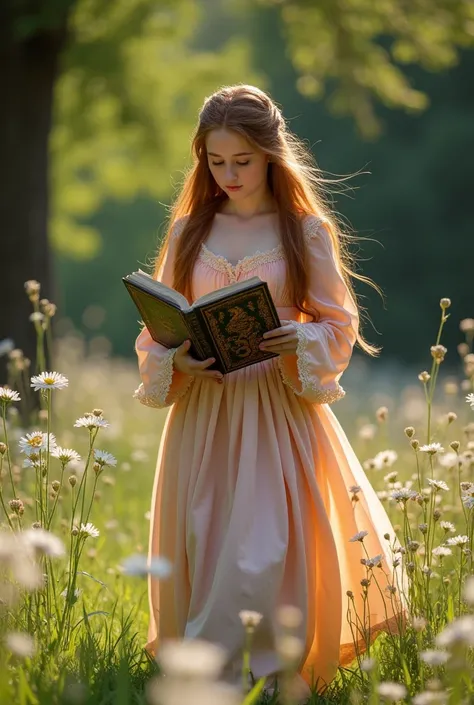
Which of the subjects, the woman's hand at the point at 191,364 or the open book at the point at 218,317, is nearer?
the open book at the point at 218,317

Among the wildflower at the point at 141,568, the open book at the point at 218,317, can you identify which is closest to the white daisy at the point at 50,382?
the open book at the point at 218,317

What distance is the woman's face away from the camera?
9.42 feet

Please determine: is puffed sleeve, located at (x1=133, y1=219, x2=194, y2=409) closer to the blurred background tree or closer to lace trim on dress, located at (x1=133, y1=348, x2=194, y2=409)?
lace trim on dress, located at (x1=133, y1=348, x2=194, y2=409)

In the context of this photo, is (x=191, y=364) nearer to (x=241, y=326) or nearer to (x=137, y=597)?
(x=241, y=326)

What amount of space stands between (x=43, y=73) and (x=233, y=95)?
13.7 ft

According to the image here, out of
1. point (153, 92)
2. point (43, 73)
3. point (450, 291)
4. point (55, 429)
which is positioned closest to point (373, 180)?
point (450, 291)

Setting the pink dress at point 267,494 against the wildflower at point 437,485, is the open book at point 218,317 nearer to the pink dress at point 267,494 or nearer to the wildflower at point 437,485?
the pink dress at point 267,494

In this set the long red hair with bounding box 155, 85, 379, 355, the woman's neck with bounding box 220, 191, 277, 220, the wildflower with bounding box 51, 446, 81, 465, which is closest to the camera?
the wildflower with bounding box 51, 446, 81, 465

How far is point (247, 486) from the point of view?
9.00 feet

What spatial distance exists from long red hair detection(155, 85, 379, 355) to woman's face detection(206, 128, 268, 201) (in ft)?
0.09

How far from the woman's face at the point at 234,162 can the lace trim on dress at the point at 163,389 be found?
518mm

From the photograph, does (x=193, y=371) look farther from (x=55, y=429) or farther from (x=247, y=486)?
(x=55, y=429)

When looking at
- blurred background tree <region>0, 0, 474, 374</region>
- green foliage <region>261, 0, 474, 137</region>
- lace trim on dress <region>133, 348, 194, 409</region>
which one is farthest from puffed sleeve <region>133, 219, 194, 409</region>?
green foliage <region>261, 0, 474, 137</region>

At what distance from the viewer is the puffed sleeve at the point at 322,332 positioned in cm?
279
